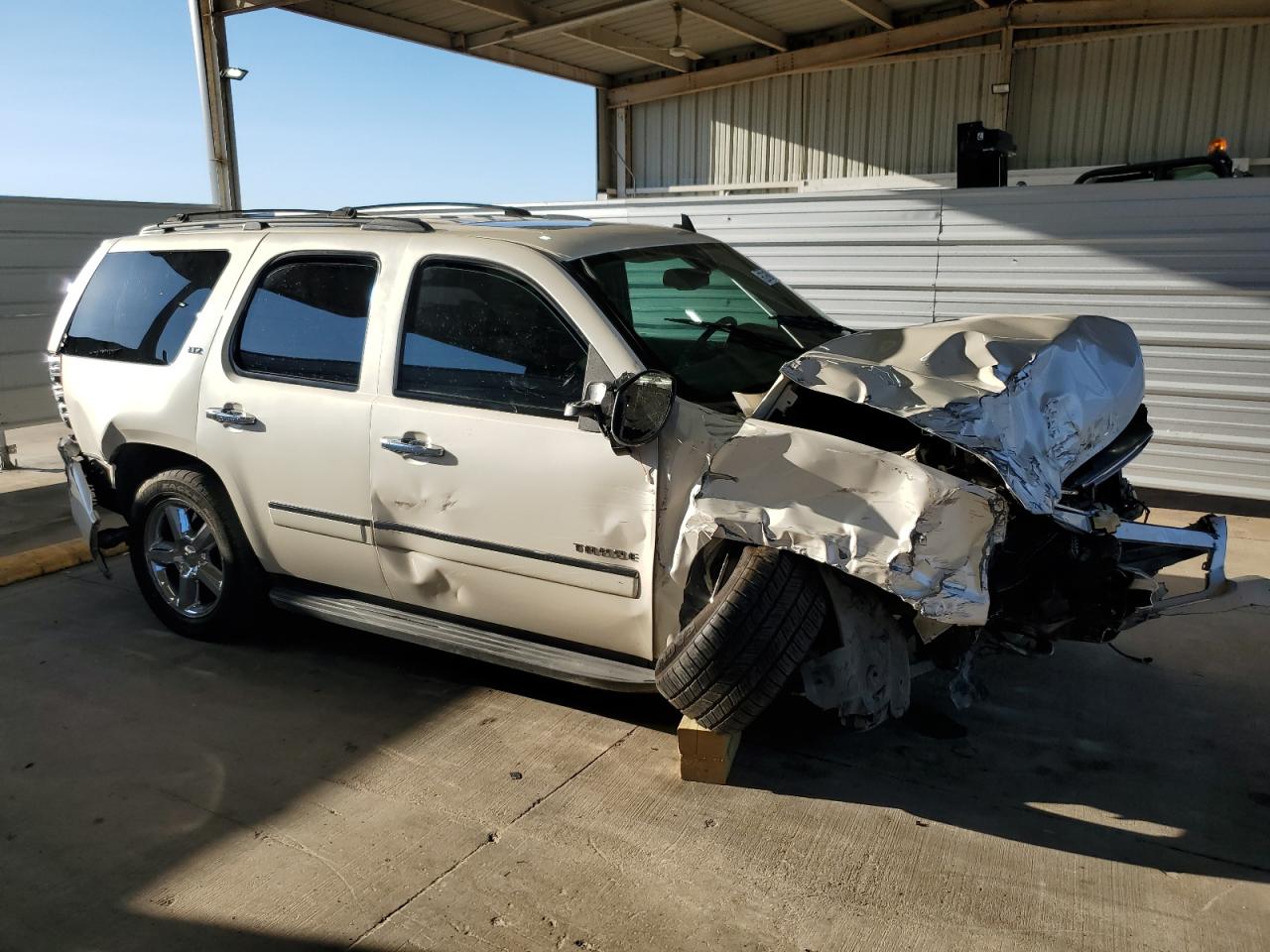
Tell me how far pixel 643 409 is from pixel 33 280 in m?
8.19

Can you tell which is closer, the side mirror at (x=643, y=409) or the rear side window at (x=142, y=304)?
the side mirror at (x=643, y=409)

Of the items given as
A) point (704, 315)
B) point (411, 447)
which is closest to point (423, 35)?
point (704, 315)

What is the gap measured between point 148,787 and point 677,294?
2726 mm

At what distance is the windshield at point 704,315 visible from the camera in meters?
3.63

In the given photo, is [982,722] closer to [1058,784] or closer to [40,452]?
[1058,784]

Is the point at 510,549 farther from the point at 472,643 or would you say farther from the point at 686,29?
the point at 686,29

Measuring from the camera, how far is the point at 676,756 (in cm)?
370

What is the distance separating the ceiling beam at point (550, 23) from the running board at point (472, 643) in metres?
9.15

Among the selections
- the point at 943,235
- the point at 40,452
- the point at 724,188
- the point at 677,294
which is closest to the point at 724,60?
the point at 724,188

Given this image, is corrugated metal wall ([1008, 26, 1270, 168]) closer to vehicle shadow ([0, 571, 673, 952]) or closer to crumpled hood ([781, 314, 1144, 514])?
crumpled hood ([781, 314, 1144, 514])

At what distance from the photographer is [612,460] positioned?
11.1 ft

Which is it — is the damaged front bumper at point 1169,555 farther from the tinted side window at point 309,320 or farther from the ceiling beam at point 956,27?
the ceiling beam at point 956,27

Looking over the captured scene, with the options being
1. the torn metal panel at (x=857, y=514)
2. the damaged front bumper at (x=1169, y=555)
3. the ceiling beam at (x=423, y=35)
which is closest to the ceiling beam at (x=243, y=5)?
the ceiling beam at (x=423, y=35)

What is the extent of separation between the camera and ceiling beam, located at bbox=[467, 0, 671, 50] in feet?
38.3
